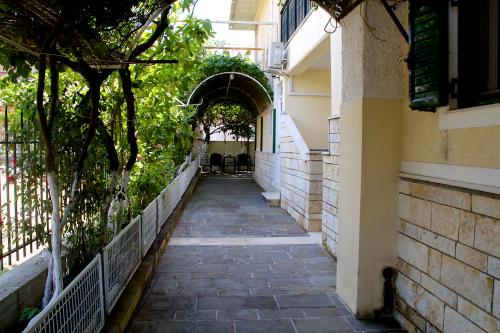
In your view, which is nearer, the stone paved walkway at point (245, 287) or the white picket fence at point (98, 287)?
the white picket fence at point (98, 287)

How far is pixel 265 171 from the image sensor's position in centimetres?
1304

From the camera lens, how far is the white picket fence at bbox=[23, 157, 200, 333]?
223cm

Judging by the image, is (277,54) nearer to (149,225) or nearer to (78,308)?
(149,225)

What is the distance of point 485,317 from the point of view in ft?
7.98

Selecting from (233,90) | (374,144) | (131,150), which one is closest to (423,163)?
(374,144)

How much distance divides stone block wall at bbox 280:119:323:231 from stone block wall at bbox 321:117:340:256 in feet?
3.06

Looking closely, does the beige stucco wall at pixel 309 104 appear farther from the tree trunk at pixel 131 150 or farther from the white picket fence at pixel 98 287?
the tree trunk at pixel 131 150

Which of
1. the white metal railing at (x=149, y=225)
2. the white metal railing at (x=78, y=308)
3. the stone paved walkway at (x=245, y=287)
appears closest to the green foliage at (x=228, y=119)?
the stone paved walkway at (x=245, y=287)

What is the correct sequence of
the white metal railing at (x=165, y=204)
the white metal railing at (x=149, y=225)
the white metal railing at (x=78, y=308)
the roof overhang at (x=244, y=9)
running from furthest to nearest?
the roof overhang at (x=244, y=9) < the white metal railing at (x=165, y=204) < the white metal railing at (x=149, y=225) < the white metal railing at (x=78, y=308)

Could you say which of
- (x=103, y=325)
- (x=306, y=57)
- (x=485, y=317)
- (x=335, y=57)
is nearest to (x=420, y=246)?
(x=485, y=317)

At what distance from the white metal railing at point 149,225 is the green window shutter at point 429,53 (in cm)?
320

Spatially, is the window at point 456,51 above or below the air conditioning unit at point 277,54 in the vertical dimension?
below

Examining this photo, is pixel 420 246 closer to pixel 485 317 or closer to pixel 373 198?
pixel 373 198

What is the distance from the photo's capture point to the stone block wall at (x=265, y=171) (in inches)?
464
